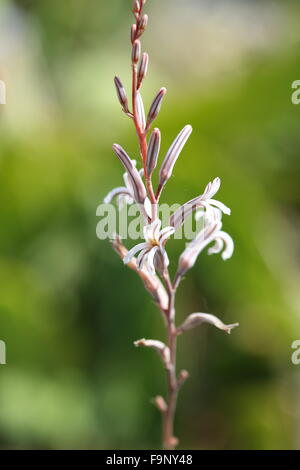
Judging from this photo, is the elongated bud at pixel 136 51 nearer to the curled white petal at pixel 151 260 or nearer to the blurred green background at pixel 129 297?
the curled white petal at pixel 151 260

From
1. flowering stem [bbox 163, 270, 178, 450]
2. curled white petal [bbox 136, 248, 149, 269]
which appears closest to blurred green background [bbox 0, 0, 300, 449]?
flowering stem [bbox 163, 270, 178, 450]

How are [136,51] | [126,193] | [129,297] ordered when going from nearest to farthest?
[136,51] → [126,193] → [129,297]

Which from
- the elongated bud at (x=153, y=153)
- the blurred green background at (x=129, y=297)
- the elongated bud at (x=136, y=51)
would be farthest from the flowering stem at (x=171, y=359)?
the blurred green background at (x=129, y=297)

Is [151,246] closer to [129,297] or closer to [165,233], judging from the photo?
[165,233]

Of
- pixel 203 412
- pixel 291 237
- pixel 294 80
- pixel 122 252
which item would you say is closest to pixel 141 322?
pixel 203 412

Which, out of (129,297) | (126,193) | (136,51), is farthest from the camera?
(129,297)

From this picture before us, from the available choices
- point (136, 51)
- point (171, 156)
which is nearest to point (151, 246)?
point (171, 156)
